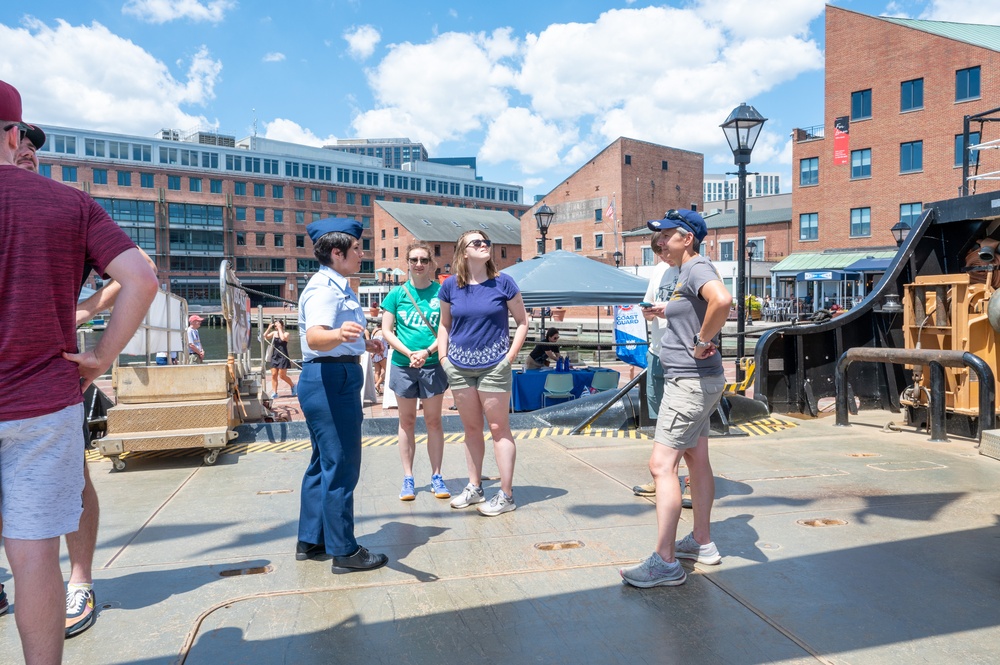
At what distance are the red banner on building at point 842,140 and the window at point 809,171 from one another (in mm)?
1934

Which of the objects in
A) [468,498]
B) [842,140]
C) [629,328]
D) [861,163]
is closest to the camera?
[468,498]

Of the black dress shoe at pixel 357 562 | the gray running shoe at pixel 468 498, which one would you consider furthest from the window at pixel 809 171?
the black dress shoe at pixel 357 562

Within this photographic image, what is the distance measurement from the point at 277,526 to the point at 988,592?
396 centimetres

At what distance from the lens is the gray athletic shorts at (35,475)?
7.58ft

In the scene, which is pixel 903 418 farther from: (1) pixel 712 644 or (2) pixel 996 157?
(2) pixel 996 157

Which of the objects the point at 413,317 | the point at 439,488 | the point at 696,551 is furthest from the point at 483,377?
the point at 696,551

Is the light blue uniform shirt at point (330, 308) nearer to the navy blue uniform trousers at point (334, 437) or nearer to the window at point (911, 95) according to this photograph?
the navy blue uniform trousers at point (334, 437)

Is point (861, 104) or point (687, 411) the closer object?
point (687, 411)

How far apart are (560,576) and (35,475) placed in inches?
96.5

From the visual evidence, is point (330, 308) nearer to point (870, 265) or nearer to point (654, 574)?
point (654, 574)

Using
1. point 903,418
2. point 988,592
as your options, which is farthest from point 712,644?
point 903,418

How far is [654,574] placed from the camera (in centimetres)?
365

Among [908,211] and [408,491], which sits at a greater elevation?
[908,211]

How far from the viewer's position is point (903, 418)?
8.22 m
